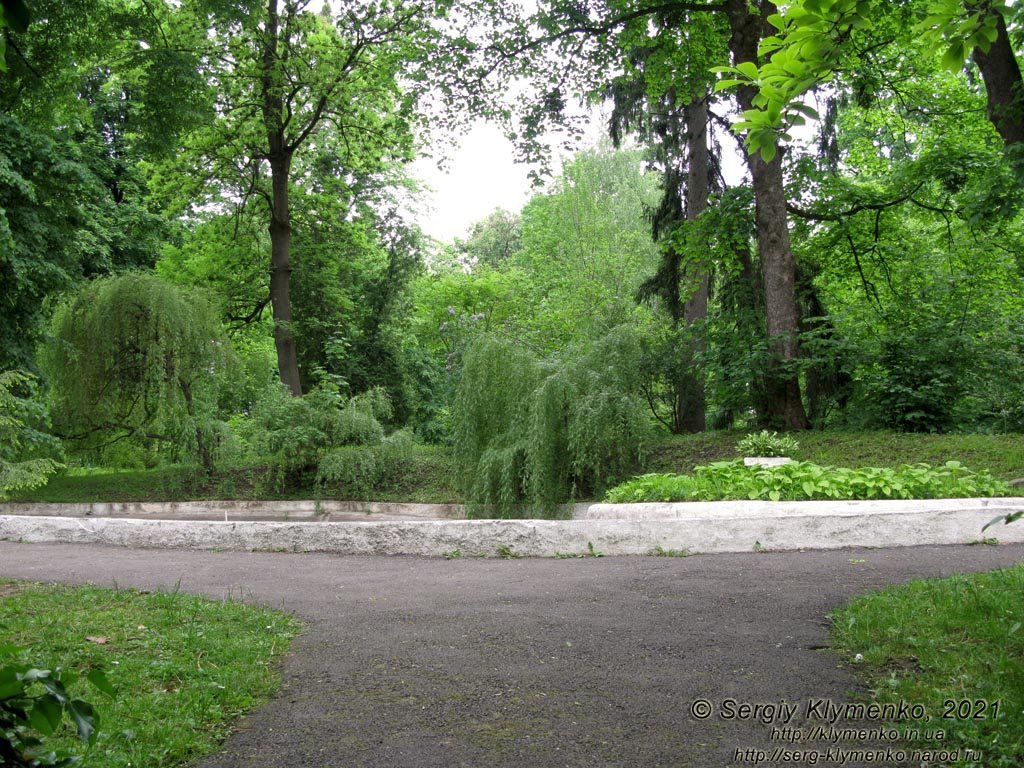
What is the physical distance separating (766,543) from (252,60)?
65.3ft

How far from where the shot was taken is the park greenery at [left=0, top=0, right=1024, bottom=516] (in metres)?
11.9

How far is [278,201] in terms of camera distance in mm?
22375

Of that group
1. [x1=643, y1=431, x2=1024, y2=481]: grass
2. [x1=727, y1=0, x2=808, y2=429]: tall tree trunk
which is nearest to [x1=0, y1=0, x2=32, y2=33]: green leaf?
[x1=643, y1=431, x2=1024, y2=481]: grass

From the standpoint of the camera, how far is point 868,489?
8953mm

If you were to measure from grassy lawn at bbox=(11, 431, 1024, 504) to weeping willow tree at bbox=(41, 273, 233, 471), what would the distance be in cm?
92

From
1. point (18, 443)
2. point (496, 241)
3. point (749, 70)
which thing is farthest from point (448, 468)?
point (496, 241)

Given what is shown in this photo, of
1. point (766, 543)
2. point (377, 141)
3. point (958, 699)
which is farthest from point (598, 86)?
point (958, 699)

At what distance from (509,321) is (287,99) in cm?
933

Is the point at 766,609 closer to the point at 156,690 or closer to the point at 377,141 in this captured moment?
the point at 156,690

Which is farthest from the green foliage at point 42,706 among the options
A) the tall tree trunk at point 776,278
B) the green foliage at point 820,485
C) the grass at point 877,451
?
the tall tree trunk at point 776,278

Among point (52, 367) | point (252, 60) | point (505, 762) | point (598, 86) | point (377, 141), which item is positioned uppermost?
point (252, 60)

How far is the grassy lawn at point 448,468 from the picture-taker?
36.2 feet

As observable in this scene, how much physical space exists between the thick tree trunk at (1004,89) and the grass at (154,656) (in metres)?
7.64

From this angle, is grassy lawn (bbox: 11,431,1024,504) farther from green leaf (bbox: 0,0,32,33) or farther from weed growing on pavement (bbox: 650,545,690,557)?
green leaf (bbox: 0,0,32,33)
